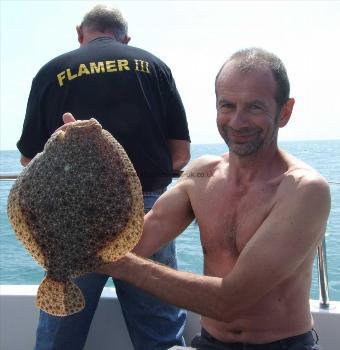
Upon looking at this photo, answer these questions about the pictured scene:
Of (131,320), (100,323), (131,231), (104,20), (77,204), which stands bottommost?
(100,323)

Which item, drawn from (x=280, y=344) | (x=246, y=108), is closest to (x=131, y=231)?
(x=246, y=108)

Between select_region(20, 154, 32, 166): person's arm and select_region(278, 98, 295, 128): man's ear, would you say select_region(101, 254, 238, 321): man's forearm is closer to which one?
select_region(278, 98, 295, 128): man's ear

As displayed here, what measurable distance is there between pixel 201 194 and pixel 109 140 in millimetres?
810

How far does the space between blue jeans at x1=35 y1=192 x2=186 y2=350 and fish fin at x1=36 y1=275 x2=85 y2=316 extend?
3.28 feet

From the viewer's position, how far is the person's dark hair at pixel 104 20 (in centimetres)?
339

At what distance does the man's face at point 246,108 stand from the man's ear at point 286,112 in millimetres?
45

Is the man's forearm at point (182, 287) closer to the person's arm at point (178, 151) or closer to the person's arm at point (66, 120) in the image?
the person's arm at point (66, 120)

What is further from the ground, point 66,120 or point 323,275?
point 66,120

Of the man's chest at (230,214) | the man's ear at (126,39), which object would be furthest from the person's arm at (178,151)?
the man's chest at (230,214)

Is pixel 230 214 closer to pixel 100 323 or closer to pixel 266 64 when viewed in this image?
pixel 266 64

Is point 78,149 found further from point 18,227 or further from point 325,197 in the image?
point 325,197

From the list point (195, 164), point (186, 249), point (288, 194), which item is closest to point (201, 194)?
point (195, 164)

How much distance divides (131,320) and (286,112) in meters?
1.61

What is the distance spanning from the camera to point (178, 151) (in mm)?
3490
